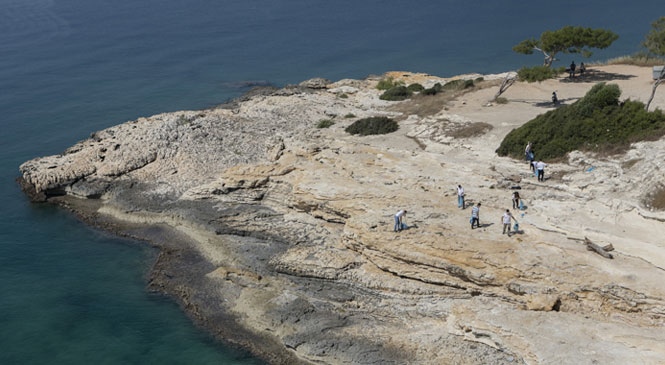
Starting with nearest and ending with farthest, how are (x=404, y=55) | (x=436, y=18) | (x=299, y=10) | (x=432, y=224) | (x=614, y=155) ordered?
(x=432, y=224) → (x=614, y=155) → (x=404, y=55) → (x=436, y=18) → (x=299, y=10)

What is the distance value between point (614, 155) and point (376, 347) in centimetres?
1621

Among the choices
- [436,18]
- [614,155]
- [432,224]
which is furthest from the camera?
[436,18]

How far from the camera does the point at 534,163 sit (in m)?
28.8

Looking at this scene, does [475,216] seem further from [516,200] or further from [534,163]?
[534,163]

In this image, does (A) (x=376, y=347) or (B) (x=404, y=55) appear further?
(B) (x=404, y=55)

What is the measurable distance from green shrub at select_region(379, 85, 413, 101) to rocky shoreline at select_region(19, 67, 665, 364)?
329 inches

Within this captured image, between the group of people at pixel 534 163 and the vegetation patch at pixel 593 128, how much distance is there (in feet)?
1.91

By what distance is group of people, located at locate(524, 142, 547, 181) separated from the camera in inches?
1116

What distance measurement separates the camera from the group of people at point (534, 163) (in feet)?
93.0

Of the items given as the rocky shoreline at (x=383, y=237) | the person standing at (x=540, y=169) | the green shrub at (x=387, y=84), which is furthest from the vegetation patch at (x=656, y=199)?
the green shrub at (x=387, y=84)

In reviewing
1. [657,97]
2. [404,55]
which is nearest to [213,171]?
[657,97]

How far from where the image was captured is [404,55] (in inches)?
3140

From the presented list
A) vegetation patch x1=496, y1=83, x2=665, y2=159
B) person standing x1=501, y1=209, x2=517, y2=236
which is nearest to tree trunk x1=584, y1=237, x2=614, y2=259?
person standing x1=501, y1=209, x2=517, y2=236

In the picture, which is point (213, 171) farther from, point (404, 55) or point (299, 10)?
point (299, 10)
